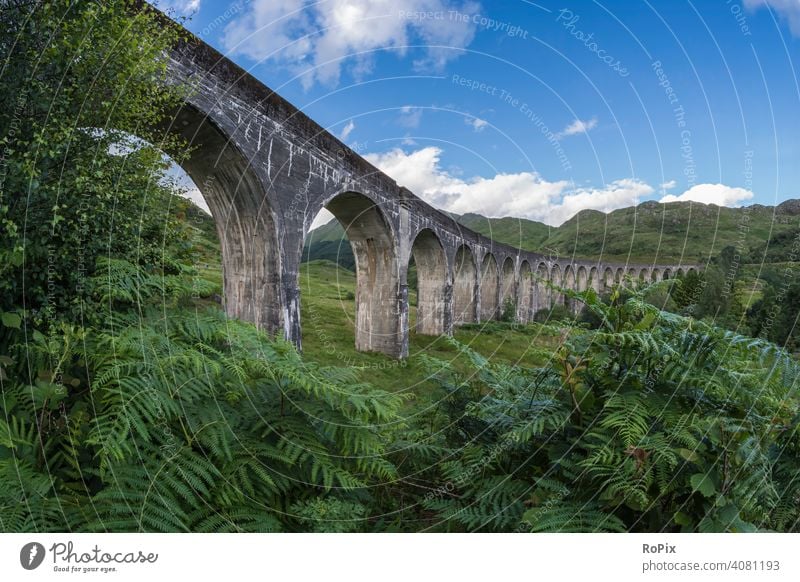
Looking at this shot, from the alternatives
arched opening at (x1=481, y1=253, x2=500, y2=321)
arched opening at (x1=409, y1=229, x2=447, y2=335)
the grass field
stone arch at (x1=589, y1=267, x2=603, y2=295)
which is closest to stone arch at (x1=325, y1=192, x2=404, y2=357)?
the grass field

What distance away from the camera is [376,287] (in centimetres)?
1708

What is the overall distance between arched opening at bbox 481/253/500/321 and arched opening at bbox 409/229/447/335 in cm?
989

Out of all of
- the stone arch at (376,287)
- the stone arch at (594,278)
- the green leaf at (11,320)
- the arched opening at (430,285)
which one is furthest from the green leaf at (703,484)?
the arched opening at (430,285)

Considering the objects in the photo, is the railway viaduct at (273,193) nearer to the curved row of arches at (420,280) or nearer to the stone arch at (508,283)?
the curved row of arches at (420,280)

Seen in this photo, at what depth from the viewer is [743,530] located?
1.80 meters

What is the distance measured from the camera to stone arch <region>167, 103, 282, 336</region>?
9336 millimetres

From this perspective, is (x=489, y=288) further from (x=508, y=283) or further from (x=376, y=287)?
(x=376, y=287)

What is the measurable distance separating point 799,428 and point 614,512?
108 centimetres

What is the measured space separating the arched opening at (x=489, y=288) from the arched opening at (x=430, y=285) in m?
9.89

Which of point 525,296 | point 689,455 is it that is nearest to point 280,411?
point 689,455

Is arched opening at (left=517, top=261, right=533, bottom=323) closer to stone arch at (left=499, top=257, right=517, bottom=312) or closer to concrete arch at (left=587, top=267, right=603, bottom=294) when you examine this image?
stone arch at (left=499, top=257, right=517, bottom=312)

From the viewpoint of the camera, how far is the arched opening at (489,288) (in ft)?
107

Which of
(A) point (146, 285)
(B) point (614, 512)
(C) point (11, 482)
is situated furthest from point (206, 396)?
(B) point (614, 512)

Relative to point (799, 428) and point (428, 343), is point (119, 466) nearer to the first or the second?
point (799, 428)
